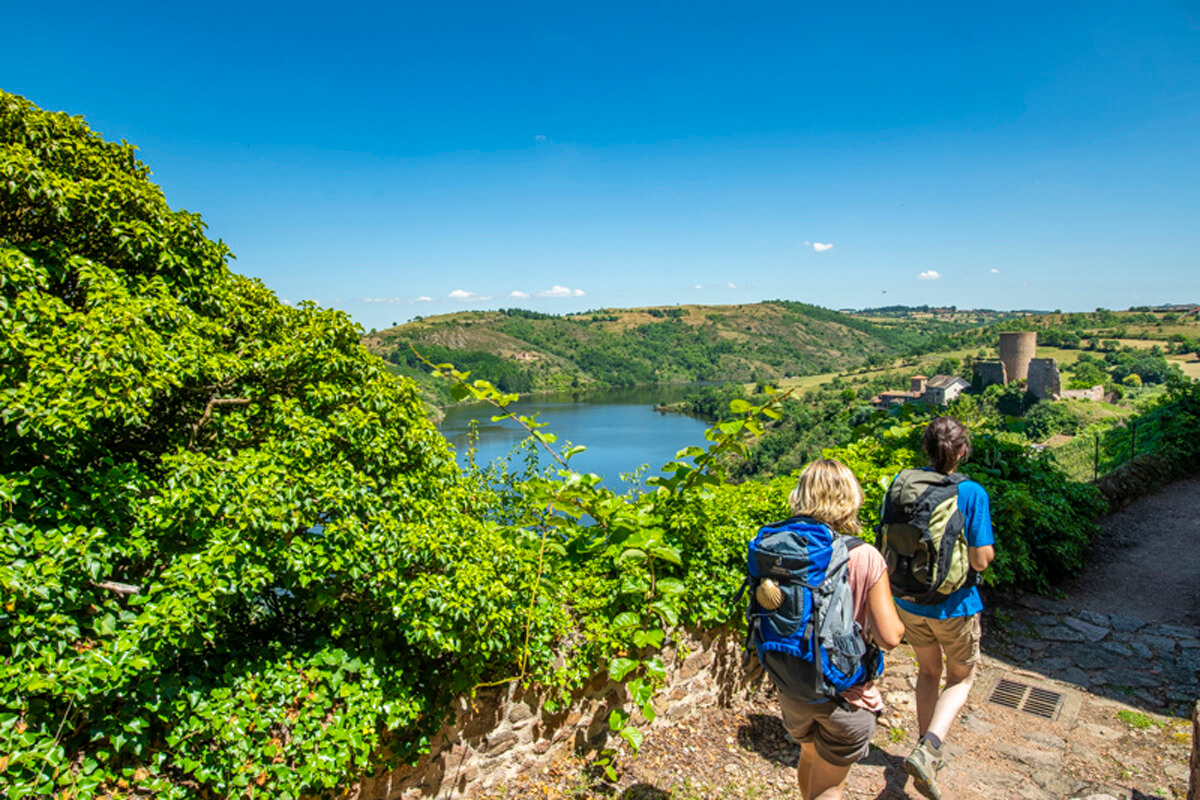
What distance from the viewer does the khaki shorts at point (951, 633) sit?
260cm

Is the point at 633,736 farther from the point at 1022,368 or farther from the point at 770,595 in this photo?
the point at 1022,368

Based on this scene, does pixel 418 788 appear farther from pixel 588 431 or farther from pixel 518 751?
pixel 588 431

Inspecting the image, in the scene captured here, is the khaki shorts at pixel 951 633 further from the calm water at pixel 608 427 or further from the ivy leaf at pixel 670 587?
the calm water at pixel 608 427

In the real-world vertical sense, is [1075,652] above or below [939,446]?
below

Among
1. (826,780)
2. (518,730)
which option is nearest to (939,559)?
(826,780)

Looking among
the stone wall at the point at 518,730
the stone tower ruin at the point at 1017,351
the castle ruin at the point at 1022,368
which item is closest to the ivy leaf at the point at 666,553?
the stone wall at the point at 518,730

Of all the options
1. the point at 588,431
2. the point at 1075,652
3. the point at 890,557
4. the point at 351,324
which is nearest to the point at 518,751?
the point at 890,557

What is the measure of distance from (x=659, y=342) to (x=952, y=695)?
158998mm

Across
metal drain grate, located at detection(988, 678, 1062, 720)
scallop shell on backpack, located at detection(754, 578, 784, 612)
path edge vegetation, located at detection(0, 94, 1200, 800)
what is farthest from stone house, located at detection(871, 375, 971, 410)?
scallop shell on backpack, located at detection(754, 578, 784, 612)

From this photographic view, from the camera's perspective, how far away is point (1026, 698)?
3.48 m

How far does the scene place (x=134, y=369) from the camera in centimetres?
190

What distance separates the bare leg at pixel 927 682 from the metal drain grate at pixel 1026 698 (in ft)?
3.30

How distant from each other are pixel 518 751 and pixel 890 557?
1765 mm

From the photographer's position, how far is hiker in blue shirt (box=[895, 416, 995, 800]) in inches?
98.4
